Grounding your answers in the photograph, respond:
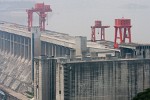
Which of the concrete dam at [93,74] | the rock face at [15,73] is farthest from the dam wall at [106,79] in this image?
the rock face at [15,73]

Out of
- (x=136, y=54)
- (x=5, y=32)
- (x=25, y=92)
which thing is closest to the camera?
(x=136, y=54)

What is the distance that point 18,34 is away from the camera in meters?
56.9

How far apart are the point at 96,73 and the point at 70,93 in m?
2.13

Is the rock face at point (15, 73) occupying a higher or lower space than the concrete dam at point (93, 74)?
lower

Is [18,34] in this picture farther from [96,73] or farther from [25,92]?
[96,73]

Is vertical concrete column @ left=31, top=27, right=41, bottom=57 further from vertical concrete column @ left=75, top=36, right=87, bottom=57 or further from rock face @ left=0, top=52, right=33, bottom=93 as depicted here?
vertical concrete column @ left=75, top=36, right=87, bottom=57

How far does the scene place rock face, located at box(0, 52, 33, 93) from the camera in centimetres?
4926

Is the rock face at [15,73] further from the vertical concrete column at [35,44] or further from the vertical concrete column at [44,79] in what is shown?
the vertical concrete column at [44,79]

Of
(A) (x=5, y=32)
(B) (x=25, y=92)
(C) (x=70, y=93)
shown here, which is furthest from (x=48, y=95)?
(A) (x=5, y=32)

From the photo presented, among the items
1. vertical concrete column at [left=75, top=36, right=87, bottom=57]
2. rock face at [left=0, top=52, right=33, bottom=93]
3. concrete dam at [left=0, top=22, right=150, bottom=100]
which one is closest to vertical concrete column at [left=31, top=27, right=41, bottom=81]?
rock face at [left=0, top=52, right=33, bottom=93]

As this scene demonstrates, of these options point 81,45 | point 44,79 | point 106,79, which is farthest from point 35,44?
point 106,79

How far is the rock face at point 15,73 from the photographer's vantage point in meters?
49.3

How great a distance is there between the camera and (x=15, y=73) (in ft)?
176

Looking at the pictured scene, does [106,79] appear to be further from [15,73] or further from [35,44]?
[15,73]
